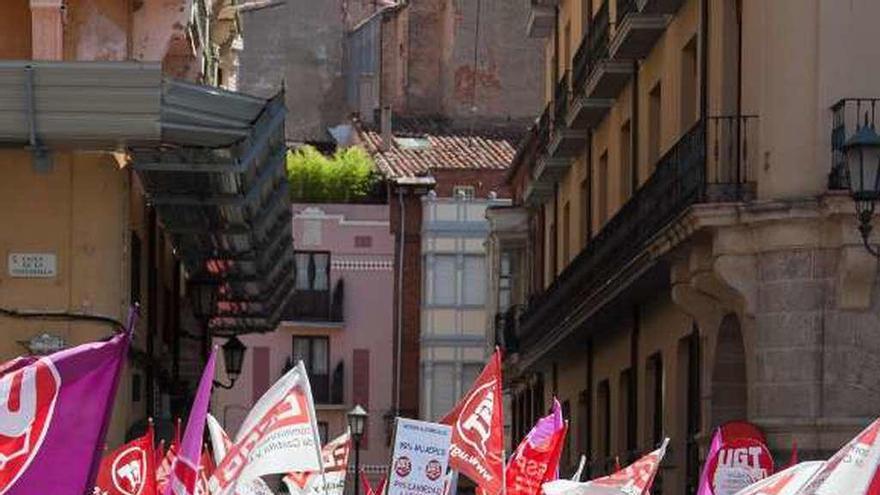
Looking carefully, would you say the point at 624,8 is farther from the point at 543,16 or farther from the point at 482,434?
the point at 543,16

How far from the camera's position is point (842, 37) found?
73.2 ft

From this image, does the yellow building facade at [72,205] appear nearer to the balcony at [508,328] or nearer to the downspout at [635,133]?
the downspout at [635,133]

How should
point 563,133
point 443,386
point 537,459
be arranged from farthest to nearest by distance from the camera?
1. point 443,386
2. point 563,133
3. point 537,459

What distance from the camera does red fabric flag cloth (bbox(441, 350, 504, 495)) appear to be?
65.3ft

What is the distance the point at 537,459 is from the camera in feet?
67.8

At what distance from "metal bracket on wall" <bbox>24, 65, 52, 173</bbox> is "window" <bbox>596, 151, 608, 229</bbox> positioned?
11.0 metres

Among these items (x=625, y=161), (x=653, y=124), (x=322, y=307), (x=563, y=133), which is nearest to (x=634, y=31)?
(x=653, y=124)

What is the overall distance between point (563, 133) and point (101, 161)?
1195 cm

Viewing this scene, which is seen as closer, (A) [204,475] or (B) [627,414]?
(A) [204,475]

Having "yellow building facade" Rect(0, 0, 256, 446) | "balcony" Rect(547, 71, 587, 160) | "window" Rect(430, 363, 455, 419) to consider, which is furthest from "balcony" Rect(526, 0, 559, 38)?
"window" Rect(430, 363, 455, 419)

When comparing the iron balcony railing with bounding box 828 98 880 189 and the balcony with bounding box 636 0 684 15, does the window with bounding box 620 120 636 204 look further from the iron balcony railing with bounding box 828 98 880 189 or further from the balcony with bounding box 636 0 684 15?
the iron balcony railing with bounding box 828 98 880 189

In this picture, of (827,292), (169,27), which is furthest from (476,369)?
(827,292)

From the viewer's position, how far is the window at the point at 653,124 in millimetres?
30219

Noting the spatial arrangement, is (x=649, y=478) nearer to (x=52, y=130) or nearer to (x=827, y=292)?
(x=827, y=292)
